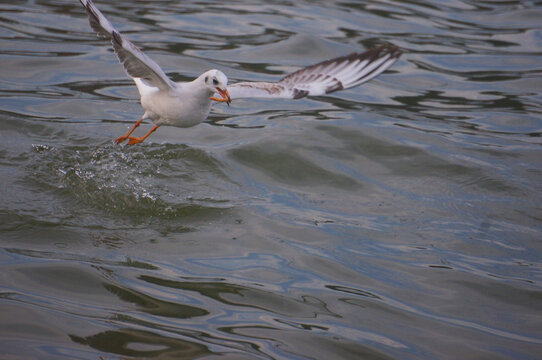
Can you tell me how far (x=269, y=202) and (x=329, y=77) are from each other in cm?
162

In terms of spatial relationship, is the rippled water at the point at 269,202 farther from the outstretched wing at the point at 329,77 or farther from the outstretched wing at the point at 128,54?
the outstretched wing at the point at 128,54

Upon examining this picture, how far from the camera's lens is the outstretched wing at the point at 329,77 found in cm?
792

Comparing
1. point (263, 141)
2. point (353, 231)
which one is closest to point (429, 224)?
point (353, 231)

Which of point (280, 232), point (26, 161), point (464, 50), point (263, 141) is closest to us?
point (280, 232)

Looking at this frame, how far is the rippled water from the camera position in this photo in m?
5.77

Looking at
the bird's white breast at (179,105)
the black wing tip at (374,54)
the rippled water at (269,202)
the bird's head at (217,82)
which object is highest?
the black wing tip at (374,54)

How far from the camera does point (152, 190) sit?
8.10 meters

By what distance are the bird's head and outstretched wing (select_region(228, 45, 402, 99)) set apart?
90cm

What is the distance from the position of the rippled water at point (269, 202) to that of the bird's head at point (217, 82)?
1.45 m

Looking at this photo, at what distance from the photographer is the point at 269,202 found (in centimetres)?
840

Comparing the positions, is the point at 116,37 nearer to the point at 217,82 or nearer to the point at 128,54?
the point at 128,54

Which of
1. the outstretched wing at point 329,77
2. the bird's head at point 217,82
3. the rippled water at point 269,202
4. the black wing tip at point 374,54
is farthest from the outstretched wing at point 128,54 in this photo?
the black wing tip at point 374,54

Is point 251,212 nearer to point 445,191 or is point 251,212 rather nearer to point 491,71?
point 445,191

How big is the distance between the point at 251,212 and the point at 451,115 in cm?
493
